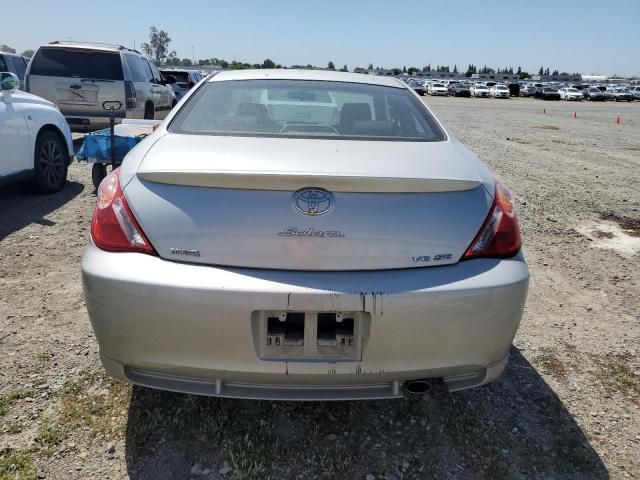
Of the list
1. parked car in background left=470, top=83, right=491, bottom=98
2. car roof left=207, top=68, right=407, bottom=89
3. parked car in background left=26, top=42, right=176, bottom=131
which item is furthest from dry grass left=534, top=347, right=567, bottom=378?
parked car in background left=470, top=83, right=491, bottom=98

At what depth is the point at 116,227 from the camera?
2105mm

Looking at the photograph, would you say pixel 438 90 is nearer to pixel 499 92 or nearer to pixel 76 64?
pixel 499 92

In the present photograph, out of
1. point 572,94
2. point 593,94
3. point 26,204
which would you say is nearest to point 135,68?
point 26,204

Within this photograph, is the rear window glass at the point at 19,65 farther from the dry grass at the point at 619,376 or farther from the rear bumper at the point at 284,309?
the dry grass at the point at 619,376

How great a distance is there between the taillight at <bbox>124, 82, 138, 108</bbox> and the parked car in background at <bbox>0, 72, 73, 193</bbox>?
310cm

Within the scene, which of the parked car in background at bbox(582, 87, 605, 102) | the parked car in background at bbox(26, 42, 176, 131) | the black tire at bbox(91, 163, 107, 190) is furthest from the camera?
the parked car in background at bbox(582, 87, 605, 102)

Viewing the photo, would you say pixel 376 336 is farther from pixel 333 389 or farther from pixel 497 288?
pixel 497 288

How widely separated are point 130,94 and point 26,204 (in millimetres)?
4215

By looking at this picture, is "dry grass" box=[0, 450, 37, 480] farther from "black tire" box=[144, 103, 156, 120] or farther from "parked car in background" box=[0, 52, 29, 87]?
"parked car in background" box=[0, 52, 29, 87]

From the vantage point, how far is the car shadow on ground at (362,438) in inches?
88.0

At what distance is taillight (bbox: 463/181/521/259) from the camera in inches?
83.4

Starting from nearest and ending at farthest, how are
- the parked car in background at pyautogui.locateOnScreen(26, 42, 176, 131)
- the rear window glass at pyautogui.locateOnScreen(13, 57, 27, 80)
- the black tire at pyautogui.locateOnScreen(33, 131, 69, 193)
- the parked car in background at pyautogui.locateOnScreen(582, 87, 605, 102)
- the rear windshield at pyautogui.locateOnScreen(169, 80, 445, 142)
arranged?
the rear windshield at pyautogui.locateOnScreen(169, 80, 445, 142) → the black tire at pyautogui.locateOnScreen(33, 131, 69, 193) → the parked car in background at pyautogui.locateOnScreen(26, 42, 176, 131) → the rear window glass at pyautogui.locateOnScreen(13, 57, 27, 80) → the parked car in background at pyautogui.locateOnScreen(582, 87, 605, 102)

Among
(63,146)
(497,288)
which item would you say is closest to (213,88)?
(497,288)

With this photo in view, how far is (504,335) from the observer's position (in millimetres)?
2139
